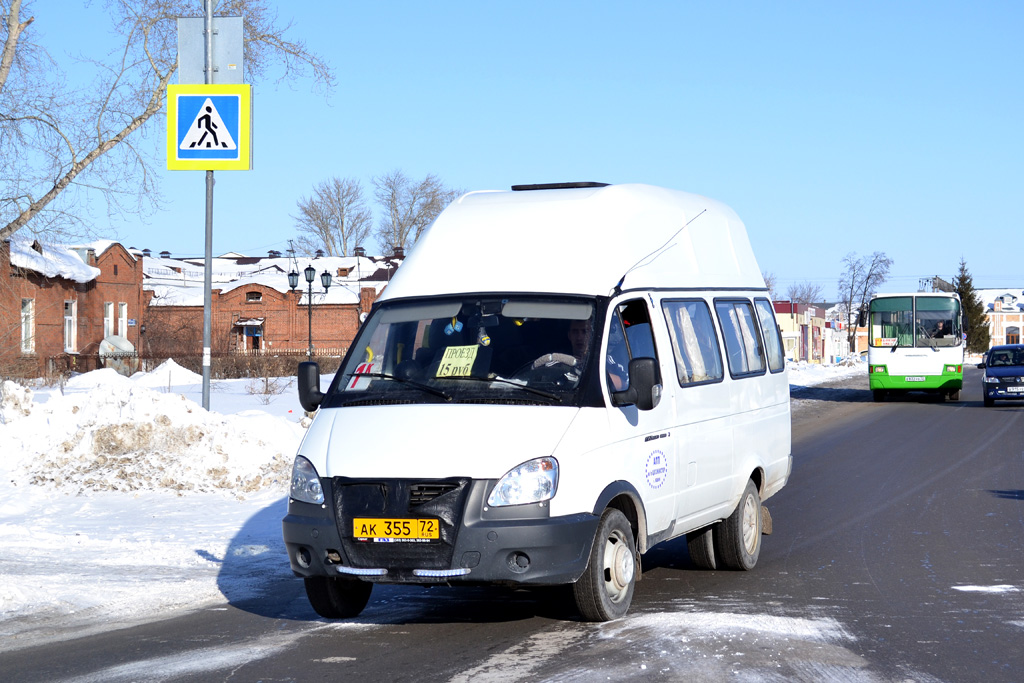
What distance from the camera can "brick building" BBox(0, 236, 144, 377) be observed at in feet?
145

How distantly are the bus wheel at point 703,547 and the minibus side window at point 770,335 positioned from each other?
1770 millimetres

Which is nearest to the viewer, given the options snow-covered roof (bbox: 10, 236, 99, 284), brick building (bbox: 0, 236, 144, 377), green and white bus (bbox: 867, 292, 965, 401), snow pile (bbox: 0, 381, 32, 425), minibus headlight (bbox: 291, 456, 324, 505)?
minibus headlight (bbox: 291, 456, 324, 505)

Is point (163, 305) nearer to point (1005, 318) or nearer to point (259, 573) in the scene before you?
point (259, 573)

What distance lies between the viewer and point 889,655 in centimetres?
608

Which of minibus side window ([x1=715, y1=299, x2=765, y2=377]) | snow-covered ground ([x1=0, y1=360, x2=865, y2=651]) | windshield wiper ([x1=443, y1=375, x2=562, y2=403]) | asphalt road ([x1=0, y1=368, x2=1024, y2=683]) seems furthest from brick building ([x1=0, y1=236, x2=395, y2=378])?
windshield wiper ([x1=443, y1=375, x2=562, y2=403])

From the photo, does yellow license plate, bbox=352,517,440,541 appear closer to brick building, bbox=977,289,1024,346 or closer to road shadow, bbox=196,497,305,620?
road shadow, bbox=196,497,305,620

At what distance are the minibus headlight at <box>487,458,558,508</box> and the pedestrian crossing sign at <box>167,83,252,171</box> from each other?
8.87 m

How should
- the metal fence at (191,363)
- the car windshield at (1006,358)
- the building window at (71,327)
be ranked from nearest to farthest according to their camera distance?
the car windshield at (1006,358)
the metal fence at (191,363)
the building window at (71,327)

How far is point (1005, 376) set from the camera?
3061 cm

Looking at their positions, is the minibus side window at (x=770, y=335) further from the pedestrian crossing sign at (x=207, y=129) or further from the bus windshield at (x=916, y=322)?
the bus windshield at (x=916, y=322)

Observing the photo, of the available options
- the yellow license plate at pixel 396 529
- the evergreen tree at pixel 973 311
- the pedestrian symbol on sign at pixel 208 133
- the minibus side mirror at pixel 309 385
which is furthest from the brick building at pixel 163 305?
the evergreen tree at pixel 973 311

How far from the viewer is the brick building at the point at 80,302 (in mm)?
44219

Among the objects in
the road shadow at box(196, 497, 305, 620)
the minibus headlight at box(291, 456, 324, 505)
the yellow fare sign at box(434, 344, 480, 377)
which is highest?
the yellow fare sign at box(434, 344, 480, 377)

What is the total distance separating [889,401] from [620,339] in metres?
29.7
